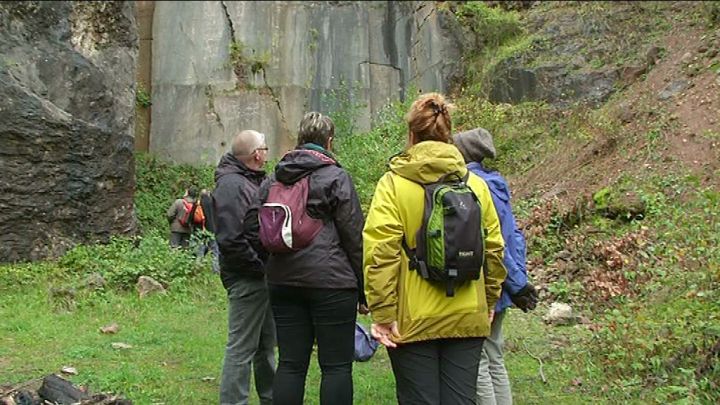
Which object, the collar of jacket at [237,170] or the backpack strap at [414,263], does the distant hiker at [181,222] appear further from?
the backpack strap at [414,263]

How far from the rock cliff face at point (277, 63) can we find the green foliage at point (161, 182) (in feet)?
1.57

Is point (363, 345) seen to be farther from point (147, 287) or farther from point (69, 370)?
point (147, 287)

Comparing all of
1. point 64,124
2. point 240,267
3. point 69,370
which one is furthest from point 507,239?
point 64,124

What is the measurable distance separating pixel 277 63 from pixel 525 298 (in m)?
14.4

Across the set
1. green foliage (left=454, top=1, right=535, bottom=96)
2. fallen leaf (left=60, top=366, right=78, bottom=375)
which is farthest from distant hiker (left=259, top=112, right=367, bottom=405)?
green foliage (left=454, top=1, right=535, bottom=96)

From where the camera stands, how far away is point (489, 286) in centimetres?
419

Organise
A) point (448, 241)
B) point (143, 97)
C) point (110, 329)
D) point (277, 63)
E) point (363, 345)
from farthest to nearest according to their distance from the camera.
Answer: point (277, 63) < point (143, 97) < point (110, 329) < point (363, 345) < point (448, 241)

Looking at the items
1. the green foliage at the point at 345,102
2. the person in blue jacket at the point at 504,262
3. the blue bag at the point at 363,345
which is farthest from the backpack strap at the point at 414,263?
the green foliage at the point at 345,102

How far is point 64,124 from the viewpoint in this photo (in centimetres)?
1205

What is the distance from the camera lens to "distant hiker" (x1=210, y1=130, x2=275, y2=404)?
5.13 metres

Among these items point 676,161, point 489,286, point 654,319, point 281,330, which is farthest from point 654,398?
point 676,161

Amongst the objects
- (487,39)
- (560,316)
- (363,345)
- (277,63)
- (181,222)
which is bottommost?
(363,345)

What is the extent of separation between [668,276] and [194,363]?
4.04 meters

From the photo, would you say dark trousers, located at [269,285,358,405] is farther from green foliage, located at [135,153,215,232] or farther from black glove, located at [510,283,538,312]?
green foliage, located at [135,153,215,232]
